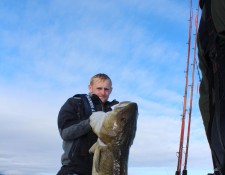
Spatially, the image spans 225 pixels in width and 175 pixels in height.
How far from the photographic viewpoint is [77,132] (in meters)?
4.47

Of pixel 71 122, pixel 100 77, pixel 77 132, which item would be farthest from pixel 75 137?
pixel 100 77

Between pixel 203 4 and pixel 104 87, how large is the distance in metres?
2.09

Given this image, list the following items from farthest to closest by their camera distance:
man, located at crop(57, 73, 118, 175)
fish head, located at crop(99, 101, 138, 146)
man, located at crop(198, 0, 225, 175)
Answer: man, located at crop(57, 73, 118, 175), fish head, located at crop(99, 101, 138, 146), man, located at crop(198, 0, 225, 175)

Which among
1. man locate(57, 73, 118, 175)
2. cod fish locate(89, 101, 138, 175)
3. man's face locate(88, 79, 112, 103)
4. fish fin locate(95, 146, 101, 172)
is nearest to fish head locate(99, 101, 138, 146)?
cod fish locate(89, 101, 138, 175)

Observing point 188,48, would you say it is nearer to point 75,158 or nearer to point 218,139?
point 75,158

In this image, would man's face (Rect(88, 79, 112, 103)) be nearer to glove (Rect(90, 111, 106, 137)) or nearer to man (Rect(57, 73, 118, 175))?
man (Rect(57, 73, 118, 175))

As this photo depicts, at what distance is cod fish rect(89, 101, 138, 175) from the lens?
12.6 feet

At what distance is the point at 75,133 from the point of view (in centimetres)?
450

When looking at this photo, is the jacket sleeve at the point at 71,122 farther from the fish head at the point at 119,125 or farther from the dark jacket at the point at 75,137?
the fish head at the point at 119,125

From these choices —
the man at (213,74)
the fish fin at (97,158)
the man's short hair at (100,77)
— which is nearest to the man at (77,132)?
the man's short hair at (100,77)

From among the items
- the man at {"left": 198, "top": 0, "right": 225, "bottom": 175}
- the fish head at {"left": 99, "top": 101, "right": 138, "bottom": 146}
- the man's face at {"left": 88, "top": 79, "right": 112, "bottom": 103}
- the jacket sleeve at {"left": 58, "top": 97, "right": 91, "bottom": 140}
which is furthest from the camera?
the man's face at {"left": 88, "top": 79, "right": 112, "bottom": 103}

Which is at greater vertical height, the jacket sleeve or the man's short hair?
the man's short hair

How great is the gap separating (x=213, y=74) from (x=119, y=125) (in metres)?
1.22

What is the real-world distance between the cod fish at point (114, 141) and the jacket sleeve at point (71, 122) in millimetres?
513
